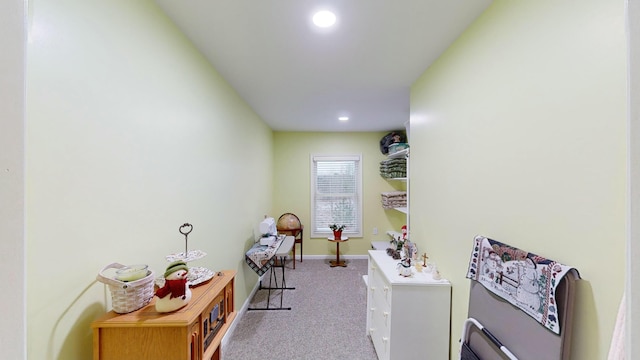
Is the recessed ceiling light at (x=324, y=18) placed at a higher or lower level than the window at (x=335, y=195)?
higher

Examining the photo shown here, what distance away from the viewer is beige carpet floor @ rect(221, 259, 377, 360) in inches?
79.7

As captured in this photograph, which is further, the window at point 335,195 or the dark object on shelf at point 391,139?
the window at point 335,195

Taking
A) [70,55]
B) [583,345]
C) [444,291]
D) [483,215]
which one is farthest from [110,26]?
[444,291]

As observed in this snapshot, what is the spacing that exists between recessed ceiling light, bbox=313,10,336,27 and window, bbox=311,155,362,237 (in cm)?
310

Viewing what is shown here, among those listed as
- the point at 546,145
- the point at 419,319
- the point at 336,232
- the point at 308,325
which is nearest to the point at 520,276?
the point at 546,145

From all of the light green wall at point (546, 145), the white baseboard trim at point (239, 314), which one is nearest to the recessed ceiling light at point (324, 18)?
the light green wall at point (546, 145)

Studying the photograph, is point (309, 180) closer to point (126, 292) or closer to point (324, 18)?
point (324, 18)

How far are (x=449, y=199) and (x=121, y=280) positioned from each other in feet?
5.97

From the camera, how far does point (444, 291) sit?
158 cm

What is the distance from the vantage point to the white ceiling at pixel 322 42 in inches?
49.3

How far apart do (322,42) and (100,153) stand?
137 centimetres

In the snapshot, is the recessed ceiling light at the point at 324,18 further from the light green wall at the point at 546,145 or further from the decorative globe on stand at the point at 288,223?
the decorative globe on stand at the point at 288,223

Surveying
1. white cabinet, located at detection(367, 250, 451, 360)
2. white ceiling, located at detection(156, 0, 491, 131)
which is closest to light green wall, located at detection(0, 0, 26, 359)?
white ceiling, located at detection(156, 0, 491, 131)

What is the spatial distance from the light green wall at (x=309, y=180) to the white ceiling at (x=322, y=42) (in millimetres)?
1761
